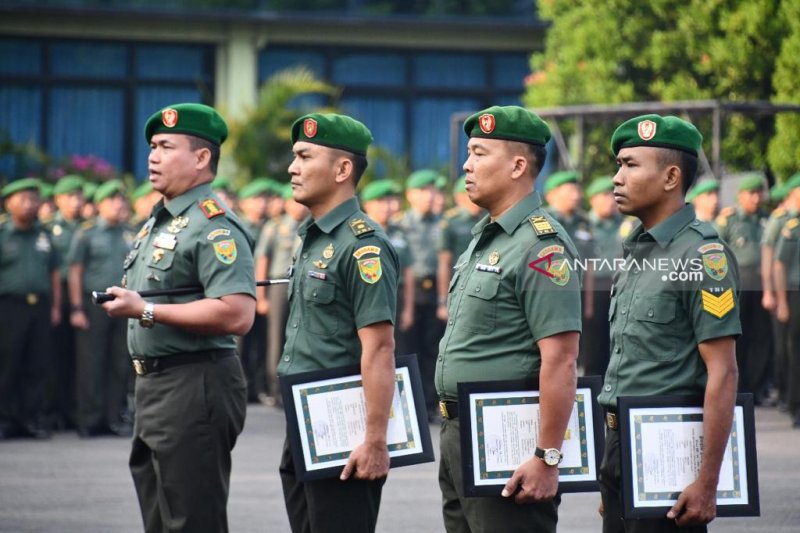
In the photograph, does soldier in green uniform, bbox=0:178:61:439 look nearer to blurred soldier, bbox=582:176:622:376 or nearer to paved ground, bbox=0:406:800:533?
paved ground, bbox=0:406:800:533

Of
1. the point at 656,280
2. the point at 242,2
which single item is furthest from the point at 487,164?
the point at 242,2

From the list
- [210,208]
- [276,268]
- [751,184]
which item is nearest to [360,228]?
[210,208]

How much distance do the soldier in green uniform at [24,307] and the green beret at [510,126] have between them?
26.8 feet

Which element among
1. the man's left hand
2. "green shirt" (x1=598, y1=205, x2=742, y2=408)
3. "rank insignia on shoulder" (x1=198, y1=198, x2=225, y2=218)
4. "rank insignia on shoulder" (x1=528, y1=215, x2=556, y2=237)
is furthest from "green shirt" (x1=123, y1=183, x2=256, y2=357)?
"green shirt" (x1=598, y1=205, x2=742, y2=408)

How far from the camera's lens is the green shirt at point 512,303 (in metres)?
4.84

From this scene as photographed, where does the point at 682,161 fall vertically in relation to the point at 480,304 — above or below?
above

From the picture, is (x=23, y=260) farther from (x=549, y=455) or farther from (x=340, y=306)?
(x=549, y=455)

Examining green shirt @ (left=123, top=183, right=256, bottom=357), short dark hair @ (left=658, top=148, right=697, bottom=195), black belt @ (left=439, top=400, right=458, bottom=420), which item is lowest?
black belt @ (left=439, top=400, right=458, bottom=420)

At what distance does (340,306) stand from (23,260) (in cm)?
779

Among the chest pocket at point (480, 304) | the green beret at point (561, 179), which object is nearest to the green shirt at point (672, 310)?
the chest pocket at point (480, 304)

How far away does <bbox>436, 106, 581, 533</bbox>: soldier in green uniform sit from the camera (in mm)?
4762

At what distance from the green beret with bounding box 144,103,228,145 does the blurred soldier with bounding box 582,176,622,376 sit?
895cm

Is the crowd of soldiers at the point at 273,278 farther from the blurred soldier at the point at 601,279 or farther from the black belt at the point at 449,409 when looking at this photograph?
the black belt at the point at 449,409

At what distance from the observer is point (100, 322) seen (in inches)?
511
